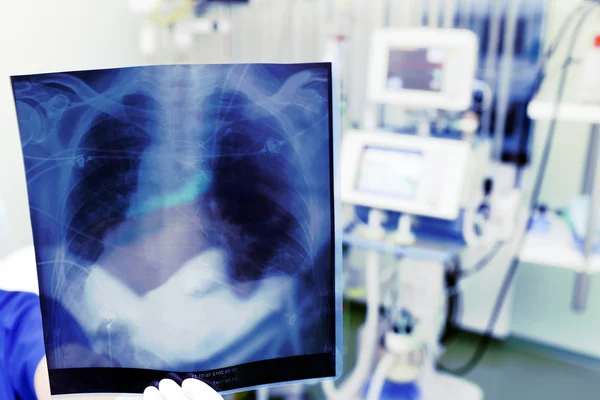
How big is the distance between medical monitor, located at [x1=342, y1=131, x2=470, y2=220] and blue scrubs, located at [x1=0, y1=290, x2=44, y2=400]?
47.0 inches

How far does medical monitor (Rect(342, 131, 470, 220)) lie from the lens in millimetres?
1820

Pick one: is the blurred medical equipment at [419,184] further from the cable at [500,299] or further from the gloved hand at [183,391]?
the gloved hand at [183,391]

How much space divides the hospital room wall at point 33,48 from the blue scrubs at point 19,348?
1.23 metres

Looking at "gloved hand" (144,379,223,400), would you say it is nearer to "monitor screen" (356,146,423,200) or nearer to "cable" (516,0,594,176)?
→ "monitor screen" (356,146,423,200)

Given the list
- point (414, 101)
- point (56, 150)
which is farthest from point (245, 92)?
point (414, 101)

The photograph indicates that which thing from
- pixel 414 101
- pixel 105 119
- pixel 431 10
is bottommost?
pixel 414 101

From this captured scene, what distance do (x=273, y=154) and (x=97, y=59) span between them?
230 centimetres

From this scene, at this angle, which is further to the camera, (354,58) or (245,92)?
(354,58)

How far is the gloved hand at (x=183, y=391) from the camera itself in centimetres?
59

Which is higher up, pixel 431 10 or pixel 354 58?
pixel 431 10

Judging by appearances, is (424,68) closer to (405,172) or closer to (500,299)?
(405,172)

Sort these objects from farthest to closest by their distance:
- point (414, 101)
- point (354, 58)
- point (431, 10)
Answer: point (354, 58) → point (431, 10) → point (414, 101)

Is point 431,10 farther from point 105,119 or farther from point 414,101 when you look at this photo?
point 105,119

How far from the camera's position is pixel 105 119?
0.60 m
